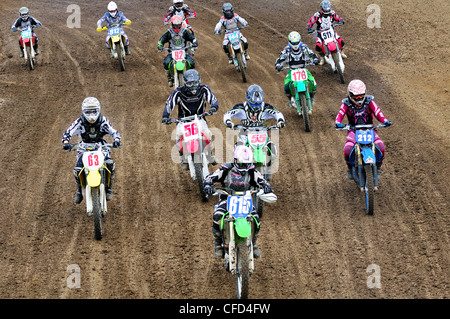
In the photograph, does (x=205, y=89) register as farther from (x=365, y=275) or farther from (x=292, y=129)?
(x=365, y=275)

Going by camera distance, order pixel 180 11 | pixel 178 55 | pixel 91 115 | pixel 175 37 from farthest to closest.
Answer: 1. pixel 180 11
2. pixel 175 37
3. pixel 178 55
4. pixel 91 115

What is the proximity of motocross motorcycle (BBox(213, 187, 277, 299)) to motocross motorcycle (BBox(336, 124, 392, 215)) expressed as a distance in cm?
287

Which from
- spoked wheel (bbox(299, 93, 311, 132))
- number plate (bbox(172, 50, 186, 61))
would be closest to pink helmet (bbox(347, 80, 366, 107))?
spoked wheel (bbox(299, 93, 311, 132))

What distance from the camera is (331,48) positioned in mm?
19484

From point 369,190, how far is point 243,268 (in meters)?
3.71

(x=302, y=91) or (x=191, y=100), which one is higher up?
(x=302, y=91)

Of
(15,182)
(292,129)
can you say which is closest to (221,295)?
(15,182)

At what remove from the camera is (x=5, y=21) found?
28.8m

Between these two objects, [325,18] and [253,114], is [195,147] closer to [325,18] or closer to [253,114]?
[253,114]

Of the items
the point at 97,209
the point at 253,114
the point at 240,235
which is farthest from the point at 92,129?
the point at 240,235

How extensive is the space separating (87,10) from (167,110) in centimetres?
1734

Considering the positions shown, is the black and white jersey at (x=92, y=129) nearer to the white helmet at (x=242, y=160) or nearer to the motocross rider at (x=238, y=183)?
the motocross rider at (x=238, y=183)

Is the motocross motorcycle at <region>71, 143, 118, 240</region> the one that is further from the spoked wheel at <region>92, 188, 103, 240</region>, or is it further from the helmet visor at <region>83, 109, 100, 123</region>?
the helmet visor at <region>83, 109, 100, 123</region>

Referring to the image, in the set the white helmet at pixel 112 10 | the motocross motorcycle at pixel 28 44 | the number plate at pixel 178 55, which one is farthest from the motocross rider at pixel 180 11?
the motocross motorcycle at pixel 28 44
